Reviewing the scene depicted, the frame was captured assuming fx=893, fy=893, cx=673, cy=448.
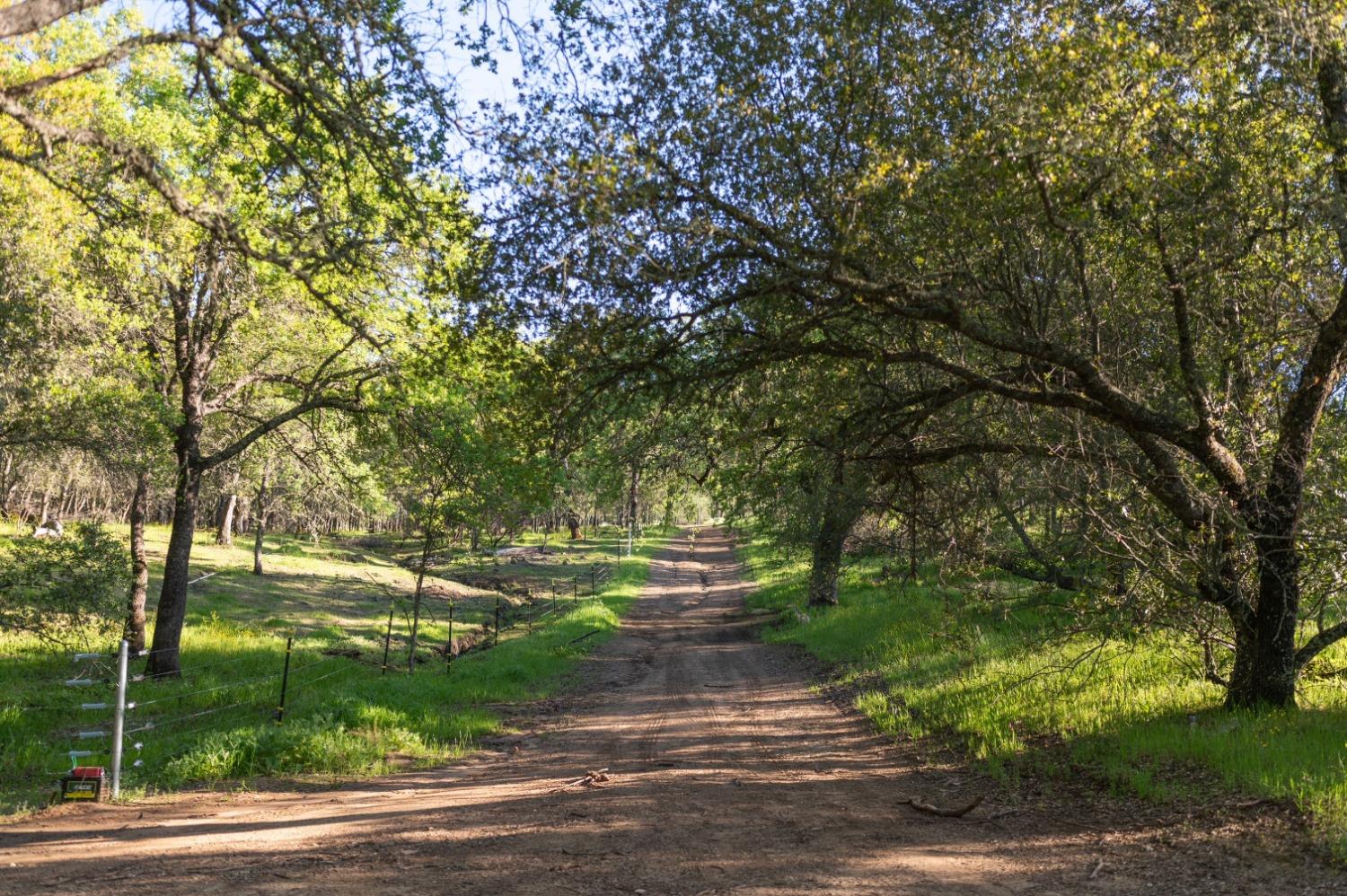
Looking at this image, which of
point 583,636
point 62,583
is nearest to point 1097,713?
point 62,583

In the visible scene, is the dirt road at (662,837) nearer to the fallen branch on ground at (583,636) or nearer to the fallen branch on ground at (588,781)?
the fallen branch on ground at (588,781)

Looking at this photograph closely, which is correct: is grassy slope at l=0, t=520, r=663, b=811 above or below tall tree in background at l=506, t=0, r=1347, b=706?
below

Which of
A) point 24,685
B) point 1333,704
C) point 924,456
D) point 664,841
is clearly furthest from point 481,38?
point 24,685

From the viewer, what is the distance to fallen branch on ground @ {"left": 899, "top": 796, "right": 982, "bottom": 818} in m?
7.32

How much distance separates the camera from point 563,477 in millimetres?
10242

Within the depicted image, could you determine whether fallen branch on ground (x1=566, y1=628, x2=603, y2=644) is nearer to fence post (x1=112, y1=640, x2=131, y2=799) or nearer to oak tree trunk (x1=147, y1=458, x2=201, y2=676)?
oak tree trunk (x1=147, y1=458, x2=201, y2=676)

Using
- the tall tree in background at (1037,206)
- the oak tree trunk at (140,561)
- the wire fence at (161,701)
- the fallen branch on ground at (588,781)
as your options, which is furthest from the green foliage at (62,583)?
the tall tree in background at (1037,206)

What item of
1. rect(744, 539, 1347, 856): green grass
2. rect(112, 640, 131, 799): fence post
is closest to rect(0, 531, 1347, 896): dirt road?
rect(112, 640, 131, 799): fence post

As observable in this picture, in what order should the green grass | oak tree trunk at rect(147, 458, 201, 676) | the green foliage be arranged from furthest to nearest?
oak tree trunk at rect(147, 458, 201, 676)
the green foliage
the green grass

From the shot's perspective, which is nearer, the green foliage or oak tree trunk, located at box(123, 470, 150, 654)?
the green foliage

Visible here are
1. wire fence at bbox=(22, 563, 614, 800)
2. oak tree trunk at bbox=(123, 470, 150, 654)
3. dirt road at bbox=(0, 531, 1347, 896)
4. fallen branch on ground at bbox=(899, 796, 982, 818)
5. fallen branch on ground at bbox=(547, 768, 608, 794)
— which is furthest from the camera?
oak tree trunk at bbox=(123, 470, 150, 654)

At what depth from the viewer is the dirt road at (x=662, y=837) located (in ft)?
18.1

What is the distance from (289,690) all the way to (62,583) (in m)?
4.41

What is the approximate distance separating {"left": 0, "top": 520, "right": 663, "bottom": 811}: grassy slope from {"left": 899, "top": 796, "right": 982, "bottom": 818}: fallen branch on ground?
564 cm
